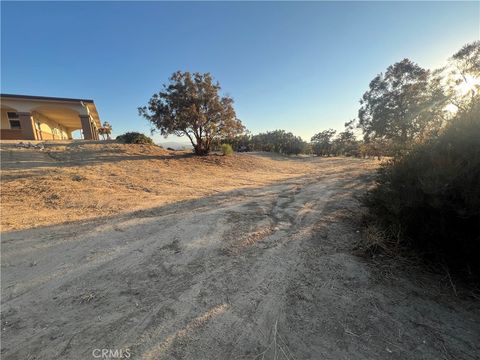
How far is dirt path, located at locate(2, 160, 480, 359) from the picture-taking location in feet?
6.32

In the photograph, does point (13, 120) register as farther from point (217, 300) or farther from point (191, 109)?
point (217, 300)

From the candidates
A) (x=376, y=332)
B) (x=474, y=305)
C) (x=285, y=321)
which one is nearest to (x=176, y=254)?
(x=285, y=321)

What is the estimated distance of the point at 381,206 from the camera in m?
3.65

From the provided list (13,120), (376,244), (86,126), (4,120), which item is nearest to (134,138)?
(86,126)

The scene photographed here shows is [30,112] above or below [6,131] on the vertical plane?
above

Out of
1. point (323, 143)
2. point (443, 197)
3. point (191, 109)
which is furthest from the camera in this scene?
point (323, 143)

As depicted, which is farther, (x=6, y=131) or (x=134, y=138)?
(x=6, y=131)

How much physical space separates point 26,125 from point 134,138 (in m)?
7.68

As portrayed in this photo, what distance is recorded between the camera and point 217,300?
2.45m

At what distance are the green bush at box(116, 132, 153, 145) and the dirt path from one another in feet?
41.0

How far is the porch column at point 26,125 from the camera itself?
611 inches

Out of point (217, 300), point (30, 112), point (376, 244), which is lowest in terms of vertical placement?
point (217, 300)

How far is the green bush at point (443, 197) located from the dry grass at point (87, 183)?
531 centimetres

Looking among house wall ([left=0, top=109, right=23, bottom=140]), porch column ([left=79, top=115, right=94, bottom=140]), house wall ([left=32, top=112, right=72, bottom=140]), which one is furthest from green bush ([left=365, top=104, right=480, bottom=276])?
house wall ([left=0, top=109, right=23, bottom=140])
